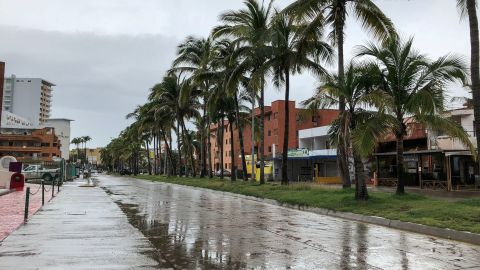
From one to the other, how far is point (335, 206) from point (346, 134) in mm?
2884

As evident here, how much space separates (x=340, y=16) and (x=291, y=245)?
14361mm

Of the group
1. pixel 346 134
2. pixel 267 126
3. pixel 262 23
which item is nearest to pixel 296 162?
pixel 267 126

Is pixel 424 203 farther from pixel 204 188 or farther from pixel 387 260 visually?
pixel 204 188

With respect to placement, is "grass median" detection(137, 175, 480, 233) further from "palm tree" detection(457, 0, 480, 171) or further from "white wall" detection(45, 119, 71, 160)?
"white wall" detection(45, 119, 71, 160)

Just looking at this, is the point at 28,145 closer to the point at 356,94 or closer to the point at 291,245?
the point at 356,94

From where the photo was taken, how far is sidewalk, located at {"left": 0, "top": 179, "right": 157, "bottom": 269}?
315 inches

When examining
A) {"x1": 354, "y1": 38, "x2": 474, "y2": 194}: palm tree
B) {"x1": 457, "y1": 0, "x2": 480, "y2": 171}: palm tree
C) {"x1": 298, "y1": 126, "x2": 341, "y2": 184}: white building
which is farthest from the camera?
{"x1": 298, "y1": 126, "x2": 341, "y2": 184}: white building

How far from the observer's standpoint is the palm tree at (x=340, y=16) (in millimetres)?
20859

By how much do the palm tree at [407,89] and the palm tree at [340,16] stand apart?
3.83ft

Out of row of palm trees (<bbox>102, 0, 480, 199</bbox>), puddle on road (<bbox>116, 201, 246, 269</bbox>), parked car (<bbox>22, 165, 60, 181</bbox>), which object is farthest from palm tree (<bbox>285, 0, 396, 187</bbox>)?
parked car (<bbox>22, 165, 60, 181</bbox>)

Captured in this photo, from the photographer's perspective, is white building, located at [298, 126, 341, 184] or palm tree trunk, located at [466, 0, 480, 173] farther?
white building, located at [298, 126, 341, 184]

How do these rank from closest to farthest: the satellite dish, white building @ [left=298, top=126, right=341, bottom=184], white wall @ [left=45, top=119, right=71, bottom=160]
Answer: the satellite dish < white building @ [left=298, top=126, right=341, bottom=184] < white wall @ [left=45, top=119, right=71, bottom=160]

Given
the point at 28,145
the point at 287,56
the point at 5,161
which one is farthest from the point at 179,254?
the point at 28,145

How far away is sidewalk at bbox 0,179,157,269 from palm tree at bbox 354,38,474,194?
31.8 feet
